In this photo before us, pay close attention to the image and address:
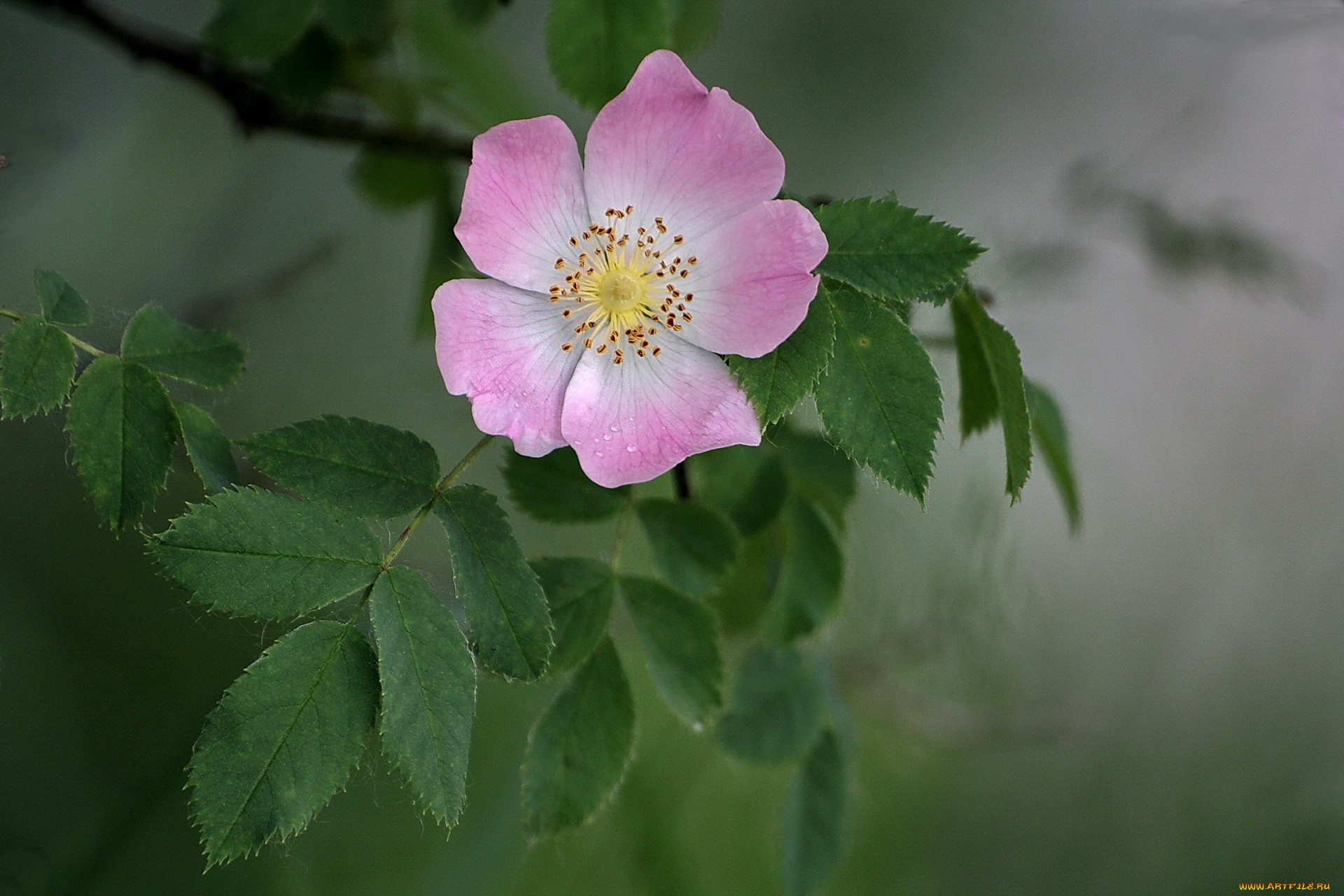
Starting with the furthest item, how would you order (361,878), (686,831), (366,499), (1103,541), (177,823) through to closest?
(1103,541), (686,831), (361,878), (177,823), (366,499)

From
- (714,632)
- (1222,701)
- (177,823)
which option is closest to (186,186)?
(177,823)

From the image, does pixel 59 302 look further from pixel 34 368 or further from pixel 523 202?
pixel 523 202

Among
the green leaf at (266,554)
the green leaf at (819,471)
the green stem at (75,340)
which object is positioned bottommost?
the green leaf at (266,554)

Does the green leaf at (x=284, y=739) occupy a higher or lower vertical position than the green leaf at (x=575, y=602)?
lower

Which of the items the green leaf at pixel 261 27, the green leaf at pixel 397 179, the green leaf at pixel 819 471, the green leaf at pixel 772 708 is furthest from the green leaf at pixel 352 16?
the green leaf at pixel 772 708

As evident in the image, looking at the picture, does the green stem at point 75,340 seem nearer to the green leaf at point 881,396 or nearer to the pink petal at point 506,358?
the pink petal at point 506,358

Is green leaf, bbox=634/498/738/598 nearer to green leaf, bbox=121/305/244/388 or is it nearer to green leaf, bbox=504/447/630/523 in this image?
green leaf, bbox=504/447/630/523

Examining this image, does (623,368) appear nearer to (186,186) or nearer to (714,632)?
(714,632)
